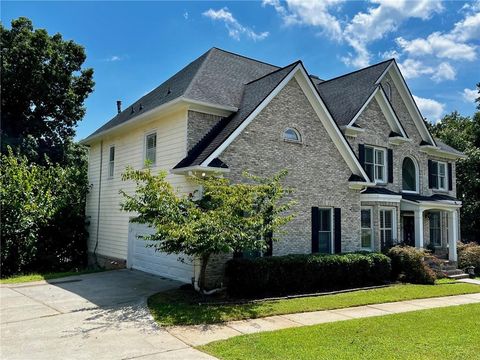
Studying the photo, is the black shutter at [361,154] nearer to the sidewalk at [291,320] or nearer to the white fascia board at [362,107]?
the white fascia board at [362,107]

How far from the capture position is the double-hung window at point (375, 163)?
1939 centimetres

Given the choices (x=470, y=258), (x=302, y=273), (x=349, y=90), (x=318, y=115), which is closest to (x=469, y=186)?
(x=470, y=258)

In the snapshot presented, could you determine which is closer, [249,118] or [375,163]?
[249,118]

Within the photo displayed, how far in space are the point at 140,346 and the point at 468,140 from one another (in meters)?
36.1

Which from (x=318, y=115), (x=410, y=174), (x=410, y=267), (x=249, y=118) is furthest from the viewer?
(x=410, y=174)

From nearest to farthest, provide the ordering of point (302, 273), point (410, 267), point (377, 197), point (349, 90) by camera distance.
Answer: point (302, 273) < point (410, 267) < point (377, 197) < point (349, 90)

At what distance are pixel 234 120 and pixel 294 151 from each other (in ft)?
8.46

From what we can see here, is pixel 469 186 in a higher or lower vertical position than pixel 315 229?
higher

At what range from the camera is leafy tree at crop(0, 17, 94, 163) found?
2842cm

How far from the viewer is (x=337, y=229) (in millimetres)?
16203

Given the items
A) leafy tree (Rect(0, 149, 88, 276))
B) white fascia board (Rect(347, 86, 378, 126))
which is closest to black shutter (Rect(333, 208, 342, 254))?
white fascia board (Rect(347, 86, 378, 126))

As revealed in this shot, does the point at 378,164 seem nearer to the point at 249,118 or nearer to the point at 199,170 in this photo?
the point at 249,118

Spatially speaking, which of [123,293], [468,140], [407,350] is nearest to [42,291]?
[123,293]

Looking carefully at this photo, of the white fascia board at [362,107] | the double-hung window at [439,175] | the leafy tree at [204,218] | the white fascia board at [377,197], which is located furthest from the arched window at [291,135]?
the double-hung window at [439,175]
